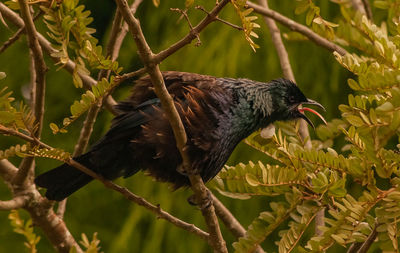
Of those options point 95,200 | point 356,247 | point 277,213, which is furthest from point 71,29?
point 95,200

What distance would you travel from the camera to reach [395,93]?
185 centimetres

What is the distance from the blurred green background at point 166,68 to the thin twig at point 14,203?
44.8 inches

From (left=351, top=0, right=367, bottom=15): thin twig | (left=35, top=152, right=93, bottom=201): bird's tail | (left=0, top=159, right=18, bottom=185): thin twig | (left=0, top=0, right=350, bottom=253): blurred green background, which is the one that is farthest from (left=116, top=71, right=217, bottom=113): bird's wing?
(left=351, top=0, right=367, bottom=15): thin twig

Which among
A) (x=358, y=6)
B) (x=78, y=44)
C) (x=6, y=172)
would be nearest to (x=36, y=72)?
(x=78, y=44)

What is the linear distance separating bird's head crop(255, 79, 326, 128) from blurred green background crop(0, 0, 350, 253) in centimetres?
71

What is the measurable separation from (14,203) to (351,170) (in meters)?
1.58

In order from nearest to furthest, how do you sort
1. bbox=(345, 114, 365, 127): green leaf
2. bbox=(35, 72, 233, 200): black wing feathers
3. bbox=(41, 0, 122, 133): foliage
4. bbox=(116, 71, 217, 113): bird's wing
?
bbox=(345, 114, 365, 127): green leaf
bbox=(41, 0, 122, 133): foliage
bbox=(35, 72, 233, 200): black wing feathers
bbox=(116, 71, 217, 113): bird's wing

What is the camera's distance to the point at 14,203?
125 inches

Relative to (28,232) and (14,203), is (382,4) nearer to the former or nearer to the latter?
(28,232)

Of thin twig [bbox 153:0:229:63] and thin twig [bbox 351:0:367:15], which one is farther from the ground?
thin twig [bbox 351:0:367:15]

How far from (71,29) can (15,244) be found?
272cm

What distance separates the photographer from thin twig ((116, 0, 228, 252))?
2.14m

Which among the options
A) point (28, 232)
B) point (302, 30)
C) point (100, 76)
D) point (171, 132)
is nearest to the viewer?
point (28, 232)

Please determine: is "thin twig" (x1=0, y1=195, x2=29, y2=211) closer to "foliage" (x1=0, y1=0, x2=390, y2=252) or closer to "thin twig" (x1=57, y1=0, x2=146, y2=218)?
"thin twig" (x1=57, y1=0, x2=146, y2=218)
